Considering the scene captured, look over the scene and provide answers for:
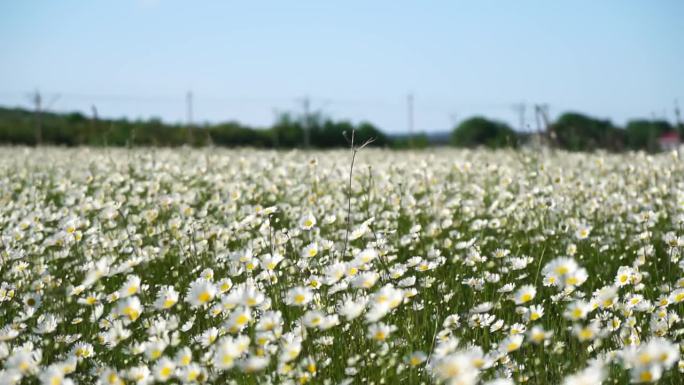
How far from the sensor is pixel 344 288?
9.48 feet

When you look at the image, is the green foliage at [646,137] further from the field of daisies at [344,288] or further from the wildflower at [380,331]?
the wildflower at [380,331]

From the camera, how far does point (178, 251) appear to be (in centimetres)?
437

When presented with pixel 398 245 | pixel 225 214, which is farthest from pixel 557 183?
pixel 225 214

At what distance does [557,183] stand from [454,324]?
11.2 ft

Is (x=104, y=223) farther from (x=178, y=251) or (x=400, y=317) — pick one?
(x=400, y=317)

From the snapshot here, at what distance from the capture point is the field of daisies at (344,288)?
2.32m

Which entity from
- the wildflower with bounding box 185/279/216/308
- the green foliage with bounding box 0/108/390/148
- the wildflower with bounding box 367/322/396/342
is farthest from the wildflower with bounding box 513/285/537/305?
the green foliage with bounding box 0/108/390/148

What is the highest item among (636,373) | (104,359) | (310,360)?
(636,373)

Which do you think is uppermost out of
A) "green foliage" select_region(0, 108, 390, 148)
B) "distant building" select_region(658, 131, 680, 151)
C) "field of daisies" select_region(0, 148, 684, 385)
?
"green foliage" select_region(0, 108, 390, 148)

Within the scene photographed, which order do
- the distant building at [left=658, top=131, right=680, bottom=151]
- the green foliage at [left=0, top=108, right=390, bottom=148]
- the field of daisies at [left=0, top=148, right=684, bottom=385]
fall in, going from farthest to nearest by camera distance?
the green foliage at [left=0, top=108, right=390, bottom=148] → the distant building at [left=658, top=131, right=680, bottom=151] → the field of daisies at [left=0, top=148, right=684, bottom=385]

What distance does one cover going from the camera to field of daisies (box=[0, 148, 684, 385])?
2320 mm

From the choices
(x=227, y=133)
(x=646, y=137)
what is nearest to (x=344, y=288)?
(x=646, y=137)

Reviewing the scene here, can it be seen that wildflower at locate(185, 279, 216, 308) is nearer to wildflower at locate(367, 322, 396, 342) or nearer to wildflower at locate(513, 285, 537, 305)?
wildflower at locate(367, 322, 396, 342)

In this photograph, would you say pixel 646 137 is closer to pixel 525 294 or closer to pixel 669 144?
pixel 669 144
